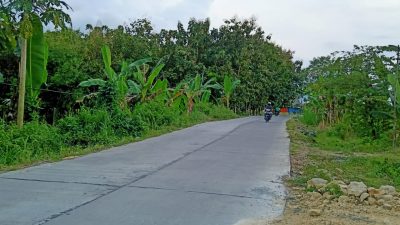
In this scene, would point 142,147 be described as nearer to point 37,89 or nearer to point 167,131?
point 37,89

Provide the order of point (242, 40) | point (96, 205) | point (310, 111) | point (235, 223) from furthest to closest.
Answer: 1. point (242, 40)
2. point (310, 111)
3. point (96, 205)
4. point (235, 223)

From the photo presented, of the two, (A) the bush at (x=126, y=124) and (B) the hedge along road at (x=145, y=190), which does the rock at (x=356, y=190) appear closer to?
(B) the hedge along road at (x=145, y=190)

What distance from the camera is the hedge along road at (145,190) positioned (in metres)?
5.38

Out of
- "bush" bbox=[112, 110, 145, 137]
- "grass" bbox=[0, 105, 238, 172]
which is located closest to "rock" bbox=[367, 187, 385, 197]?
"grass" bbox=[0, 105, 238, 172]

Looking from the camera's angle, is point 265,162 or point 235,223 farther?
point 265,162

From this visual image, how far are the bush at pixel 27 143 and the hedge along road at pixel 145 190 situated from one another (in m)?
0.91

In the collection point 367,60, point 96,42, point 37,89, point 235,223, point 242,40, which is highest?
point 242,40

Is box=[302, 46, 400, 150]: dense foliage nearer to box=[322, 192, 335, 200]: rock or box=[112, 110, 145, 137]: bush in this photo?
box=[112, 110, 145, 137]: bush

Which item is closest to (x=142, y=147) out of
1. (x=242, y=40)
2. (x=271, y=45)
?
(x=242, y=40)

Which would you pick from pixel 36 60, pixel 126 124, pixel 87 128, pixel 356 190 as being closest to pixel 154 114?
pixel 126 124

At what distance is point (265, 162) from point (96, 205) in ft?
18.4

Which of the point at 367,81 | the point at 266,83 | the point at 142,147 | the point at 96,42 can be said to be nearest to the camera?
the point at 142,147

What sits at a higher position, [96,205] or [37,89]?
[37,89]

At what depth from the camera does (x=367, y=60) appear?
19.9 m
